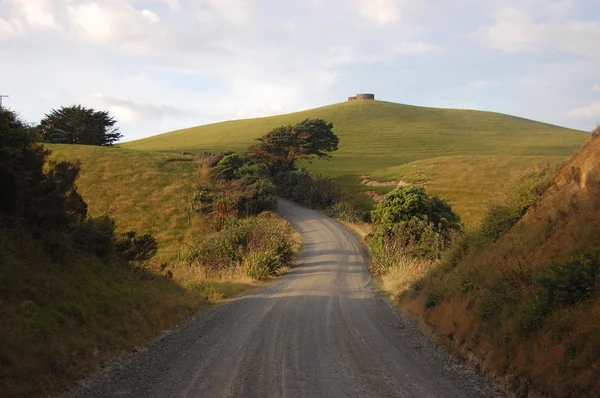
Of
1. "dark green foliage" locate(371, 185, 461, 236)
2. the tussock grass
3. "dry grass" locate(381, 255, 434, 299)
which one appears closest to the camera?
the tussock grass

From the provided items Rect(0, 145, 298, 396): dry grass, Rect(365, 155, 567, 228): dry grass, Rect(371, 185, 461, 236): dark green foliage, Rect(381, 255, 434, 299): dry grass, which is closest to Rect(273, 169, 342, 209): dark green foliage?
Rect(365, 155, 567, 228): dry grass

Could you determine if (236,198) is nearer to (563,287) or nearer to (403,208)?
(403,208)

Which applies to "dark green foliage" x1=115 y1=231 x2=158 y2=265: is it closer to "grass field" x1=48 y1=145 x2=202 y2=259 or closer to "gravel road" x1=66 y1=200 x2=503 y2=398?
"gravel road" x1=66 y1=200 x2=503 y2=398

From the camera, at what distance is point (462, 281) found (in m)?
11.3

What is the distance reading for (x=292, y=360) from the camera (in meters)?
8.24

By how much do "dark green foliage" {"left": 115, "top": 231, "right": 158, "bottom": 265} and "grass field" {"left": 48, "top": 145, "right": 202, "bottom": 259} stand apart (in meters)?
18.0

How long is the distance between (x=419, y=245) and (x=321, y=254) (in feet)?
31.1

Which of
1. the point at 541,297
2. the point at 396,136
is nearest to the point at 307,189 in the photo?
the point at 541,297

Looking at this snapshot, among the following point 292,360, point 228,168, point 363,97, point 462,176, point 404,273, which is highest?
point 363,97

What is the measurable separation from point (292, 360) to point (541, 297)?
4.08 m

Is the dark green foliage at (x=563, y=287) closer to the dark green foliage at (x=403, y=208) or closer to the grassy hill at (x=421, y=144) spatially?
the dark green foliage at (x=403, y=208)

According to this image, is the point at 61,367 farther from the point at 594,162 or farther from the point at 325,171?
the point at 325,171

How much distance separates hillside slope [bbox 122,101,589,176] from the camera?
309 feet

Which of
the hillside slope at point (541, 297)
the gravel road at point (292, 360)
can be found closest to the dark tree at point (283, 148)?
the gravel road at point (292, 360)
